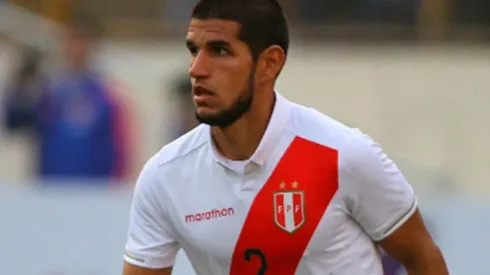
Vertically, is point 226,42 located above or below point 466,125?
above

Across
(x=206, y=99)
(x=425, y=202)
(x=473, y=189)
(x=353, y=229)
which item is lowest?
(x=473, y=189)

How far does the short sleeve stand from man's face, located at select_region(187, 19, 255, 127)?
1.22 feet

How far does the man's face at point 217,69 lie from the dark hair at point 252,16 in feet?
0.06

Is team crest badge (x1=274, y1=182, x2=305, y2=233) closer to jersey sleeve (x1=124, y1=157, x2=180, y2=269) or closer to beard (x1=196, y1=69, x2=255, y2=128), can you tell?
beard (x1=196, y1=69, x2=255, y2=128)

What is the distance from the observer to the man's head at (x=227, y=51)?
12.6 feet

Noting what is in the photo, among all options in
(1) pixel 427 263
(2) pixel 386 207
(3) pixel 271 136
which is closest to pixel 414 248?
(1) pixel 427 263

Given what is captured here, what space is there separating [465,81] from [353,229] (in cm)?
648

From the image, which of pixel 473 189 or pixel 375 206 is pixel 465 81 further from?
pixel 375 206

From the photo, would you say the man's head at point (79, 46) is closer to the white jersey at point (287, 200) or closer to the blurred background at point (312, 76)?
the blurred background at point (312, 76)

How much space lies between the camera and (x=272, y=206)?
398 cm

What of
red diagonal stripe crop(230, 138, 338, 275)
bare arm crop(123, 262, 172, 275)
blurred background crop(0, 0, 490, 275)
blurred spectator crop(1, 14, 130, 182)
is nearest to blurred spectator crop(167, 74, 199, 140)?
blurred background crop(0, 0, 490, 275)

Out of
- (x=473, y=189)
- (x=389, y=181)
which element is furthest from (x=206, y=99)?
(x=473, y=189)

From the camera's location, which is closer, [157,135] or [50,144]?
[50,144]

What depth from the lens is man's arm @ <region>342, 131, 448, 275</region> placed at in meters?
3.88
